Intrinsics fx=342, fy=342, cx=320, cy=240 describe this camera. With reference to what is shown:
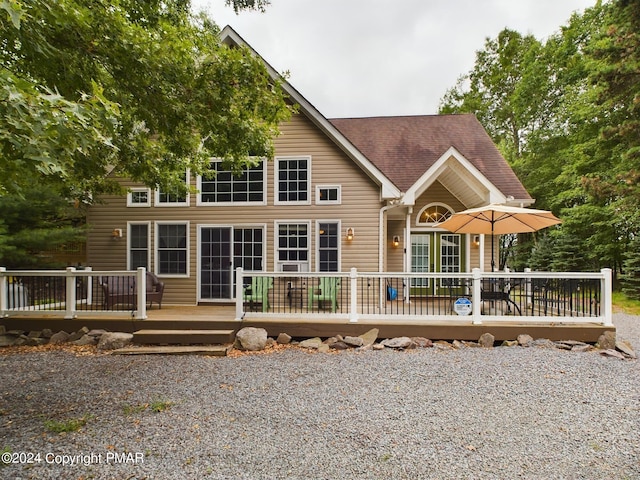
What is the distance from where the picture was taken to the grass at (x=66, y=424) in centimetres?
359

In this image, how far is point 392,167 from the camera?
1160 cm

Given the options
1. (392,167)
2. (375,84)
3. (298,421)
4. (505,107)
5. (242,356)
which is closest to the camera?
(298,421)

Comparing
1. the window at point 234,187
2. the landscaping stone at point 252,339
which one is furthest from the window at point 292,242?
the landscaping stone at point 252,339

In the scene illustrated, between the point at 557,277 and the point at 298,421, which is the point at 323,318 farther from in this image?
the point at 557,277

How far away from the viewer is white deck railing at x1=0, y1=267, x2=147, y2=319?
6.99 meters

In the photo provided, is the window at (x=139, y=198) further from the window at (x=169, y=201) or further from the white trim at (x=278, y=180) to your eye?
the white trim at (x=278, y=180)

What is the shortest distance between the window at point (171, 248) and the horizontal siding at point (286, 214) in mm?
202

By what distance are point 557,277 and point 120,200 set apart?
10.9 m

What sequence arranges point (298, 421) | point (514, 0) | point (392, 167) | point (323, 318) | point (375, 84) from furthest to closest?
point (375, 84), point (514, 0), point (392, 167), point (323, 318), point (298, 421)

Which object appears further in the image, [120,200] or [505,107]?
[505,107]

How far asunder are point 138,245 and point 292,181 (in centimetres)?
478

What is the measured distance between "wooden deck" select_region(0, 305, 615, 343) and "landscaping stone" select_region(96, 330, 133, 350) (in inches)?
13.4

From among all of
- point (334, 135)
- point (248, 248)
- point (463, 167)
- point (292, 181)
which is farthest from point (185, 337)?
point (463, 167)

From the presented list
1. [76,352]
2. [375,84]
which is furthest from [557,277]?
[375,84]
